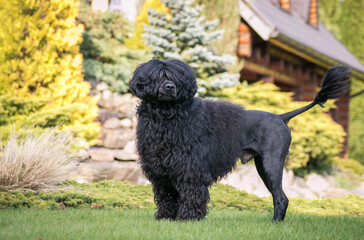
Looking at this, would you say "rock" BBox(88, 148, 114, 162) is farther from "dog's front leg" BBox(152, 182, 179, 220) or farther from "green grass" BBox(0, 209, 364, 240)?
"dog's front leg" BBox(152, 182, 179, 220)

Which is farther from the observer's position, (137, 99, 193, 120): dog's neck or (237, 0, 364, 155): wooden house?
(237, 0, 364, 155): wooden house

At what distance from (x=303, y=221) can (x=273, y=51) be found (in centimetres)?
840

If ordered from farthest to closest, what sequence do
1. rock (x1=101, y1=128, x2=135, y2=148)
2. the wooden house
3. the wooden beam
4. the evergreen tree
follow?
1. the wooden beam
2. the wooden house
3. rock (x1=101, y1=128, x2=135, y2=148)
4. the evergreen tree

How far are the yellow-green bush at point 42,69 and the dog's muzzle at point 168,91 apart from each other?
3.25 m

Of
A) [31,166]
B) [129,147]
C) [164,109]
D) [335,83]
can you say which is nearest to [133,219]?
[164,109]

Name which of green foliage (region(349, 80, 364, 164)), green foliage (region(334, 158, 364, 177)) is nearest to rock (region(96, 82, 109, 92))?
green foliage (region(334, 158, 364, 177))

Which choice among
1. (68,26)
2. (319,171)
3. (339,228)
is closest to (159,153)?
(339,228)

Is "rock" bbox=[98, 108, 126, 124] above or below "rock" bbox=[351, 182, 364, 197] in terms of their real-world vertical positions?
above

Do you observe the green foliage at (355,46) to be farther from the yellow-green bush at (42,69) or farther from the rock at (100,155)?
the yellow-green bush at (42,69)

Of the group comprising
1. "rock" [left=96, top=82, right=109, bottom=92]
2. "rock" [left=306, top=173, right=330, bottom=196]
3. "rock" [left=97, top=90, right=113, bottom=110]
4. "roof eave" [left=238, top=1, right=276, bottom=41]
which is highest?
"roof eave" [left=238, top=1, right=276, bottom=41]

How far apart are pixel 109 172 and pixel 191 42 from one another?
3.42 meters

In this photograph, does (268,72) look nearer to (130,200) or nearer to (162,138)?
(130,200)

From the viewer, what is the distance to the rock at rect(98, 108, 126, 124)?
30.4 ft

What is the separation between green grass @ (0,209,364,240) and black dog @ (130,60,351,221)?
1.15ft
